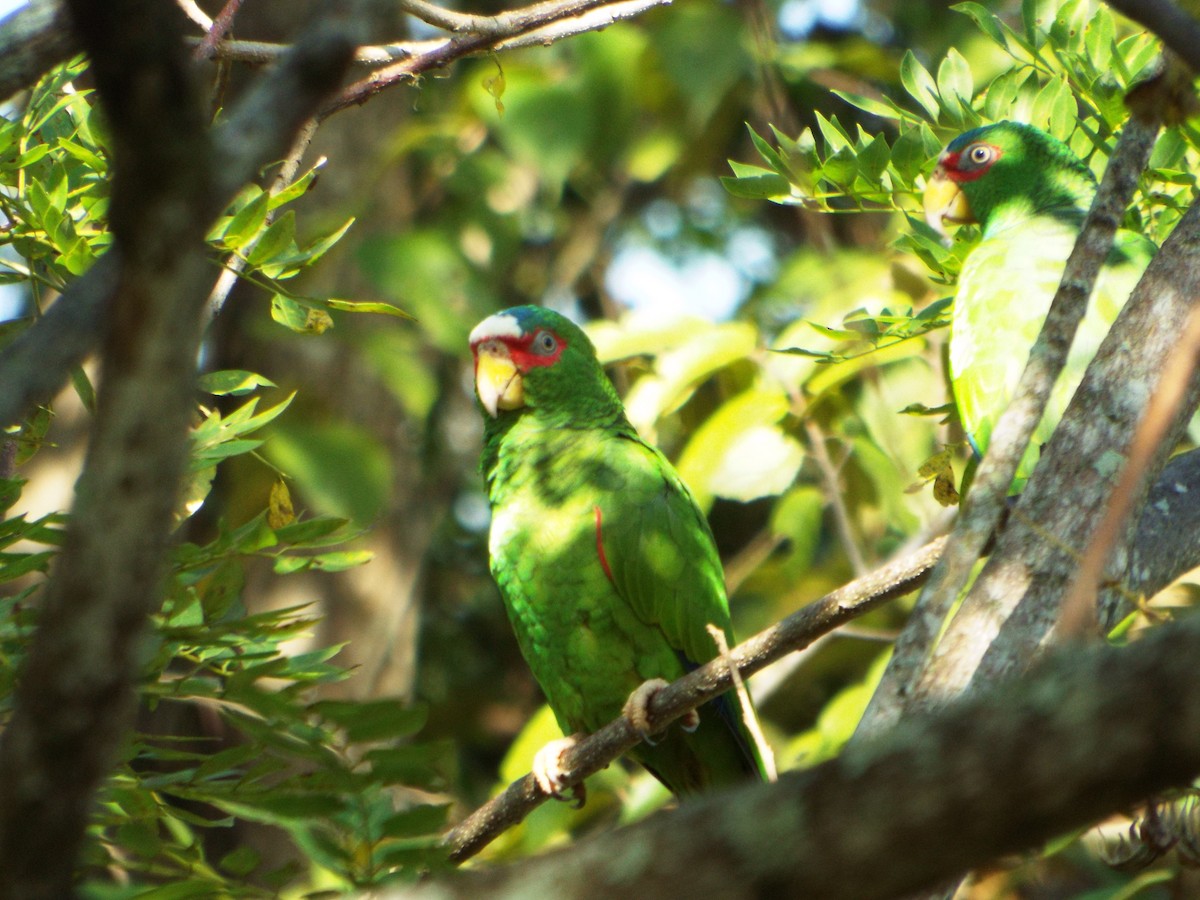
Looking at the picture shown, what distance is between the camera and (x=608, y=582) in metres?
2.56

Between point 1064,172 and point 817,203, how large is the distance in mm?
993

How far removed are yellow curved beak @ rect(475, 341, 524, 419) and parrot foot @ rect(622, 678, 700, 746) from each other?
76 cm

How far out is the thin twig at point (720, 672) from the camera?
1.64 meters

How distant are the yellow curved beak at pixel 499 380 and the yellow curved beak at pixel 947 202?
1062mm

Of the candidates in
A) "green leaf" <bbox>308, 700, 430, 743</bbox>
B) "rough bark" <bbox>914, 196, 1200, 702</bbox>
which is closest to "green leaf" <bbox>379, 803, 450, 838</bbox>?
"green leaf" <bbox>308, 700, 430, 743</bbox>

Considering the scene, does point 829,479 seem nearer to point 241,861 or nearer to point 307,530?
point 307,530

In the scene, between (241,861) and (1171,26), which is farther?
(241,861)

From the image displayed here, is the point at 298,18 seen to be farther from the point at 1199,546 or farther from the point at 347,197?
the point at 1199,546

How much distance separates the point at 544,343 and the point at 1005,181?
116 cm

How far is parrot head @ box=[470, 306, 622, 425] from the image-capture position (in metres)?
2.90

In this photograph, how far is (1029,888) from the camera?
4129mm

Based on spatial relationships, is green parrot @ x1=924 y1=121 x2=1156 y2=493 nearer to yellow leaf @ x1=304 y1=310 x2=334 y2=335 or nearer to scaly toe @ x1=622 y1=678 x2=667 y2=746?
scaly toe @ x1=622 y1=678 x2=667 y2=746

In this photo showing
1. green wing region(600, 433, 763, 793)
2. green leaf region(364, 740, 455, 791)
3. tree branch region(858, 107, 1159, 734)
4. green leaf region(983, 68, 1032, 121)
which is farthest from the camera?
green wing region(600, 433, 763, 793)

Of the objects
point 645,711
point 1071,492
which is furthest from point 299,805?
point 645,711
